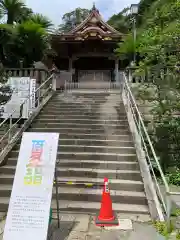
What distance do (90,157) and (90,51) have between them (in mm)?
12046

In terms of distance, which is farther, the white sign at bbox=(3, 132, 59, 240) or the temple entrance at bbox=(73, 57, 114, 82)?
the temple entrance at bbox=(73, 57, 114, 82)

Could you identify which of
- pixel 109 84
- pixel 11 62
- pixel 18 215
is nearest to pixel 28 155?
pixel 18 215

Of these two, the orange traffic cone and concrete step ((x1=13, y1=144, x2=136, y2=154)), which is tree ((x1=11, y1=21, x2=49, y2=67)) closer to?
concrete step ((x1=13, y1=144, x2=136, y2=154))

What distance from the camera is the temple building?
54.8ft

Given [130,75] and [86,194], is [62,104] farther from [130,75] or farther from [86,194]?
[86,194]

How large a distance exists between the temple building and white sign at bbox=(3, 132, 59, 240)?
13.2 meters

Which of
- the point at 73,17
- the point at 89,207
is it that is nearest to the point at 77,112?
the point at 89,207

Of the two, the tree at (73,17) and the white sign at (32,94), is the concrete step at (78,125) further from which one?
the tree at (73,17)

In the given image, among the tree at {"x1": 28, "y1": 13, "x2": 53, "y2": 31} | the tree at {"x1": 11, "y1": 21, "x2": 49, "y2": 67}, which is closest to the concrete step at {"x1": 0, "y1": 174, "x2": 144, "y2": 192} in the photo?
the tree at {"x1": 11, "y1": 21, "x2": 49, "y2": 67}

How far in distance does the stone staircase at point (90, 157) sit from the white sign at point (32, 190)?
1.31m

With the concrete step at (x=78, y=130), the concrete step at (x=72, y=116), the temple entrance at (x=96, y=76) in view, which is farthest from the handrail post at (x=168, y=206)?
the temple entrance at (x=96, y=76)

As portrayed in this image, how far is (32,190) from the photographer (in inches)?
161

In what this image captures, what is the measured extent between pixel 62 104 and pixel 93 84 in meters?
7.20

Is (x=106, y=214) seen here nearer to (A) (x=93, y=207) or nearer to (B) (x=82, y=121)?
(A) (x=93, y=207)
